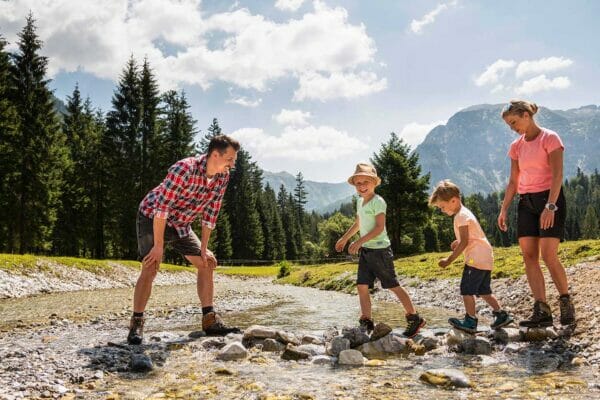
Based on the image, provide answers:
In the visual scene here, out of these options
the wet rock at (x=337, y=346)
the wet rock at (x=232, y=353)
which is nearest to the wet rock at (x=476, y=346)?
the wet rock at (x=337, y=346)

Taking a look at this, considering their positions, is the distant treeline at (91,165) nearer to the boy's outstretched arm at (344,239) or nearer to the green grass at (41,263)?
the green grass at (41,263)

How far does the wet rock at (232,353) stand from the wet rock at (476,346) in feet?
9.34

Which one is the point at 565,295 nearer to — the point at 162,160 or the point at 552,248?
the point at 552,248

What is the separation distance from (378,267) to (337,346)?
1.50 meters

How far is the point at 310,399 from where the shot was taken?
12.6 ft

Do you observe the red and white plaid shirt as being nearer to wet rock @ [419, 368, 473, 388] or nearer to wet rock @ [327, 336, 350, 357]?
wet rock @ [327, 336, 350, 357]

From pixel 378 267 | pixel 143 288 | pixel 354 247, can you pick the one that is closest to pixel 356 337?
pixel 378 267

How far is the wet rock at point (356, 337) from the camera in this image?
6113 millimetres

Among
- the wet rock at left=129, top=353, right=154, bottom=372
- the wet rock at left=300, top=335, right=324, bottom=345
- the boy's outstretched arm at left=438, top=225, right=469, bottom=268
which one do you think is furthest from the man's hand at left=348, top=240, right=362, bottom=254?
the wet rock at left=129, top=353, right=154, bottom=372

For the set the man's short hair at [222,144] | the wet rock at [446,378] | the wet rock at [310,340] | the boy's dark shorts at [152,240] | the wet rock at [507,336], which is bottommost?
the wet rock at [310,340]

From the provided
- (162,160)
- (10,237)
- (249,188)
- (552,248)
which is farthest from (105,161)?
(552,248)

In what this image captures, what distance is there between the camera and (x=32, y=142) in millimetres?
33656

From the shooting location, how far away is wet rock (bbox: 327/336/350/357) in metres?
5.72

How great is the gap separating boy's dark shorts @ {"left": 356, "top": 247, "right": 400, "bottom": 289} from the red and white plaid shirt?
2521mm
